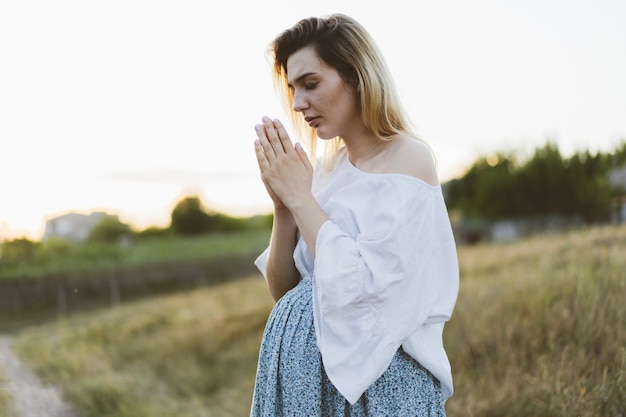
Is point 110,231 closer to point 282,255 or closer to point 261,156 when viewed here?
point 282,255

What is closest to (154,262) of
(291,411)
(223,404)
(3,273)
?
(3,273)

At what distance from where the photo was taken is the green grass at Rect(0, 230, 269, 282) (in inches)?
977

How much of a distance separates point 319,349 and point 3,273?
2579 centimetres

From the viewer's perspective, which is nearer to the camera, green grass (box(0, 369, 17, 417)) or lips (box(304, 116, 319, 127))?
lips (box(304, 116, 319, 127))

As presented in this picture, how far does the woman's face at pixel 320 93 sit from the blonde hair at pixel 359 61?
2 cm

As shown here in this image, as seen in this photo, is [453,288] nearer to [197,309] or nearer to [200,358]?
[200,358]

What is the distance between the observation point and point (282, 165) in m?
1.53

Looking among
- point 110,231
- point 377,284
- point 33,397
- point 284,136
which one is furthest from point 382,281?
point 110,231

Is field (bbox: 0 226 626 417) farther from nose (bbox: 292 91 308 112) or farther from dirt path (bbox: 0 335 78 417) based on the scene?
nose (bbox: 292 91 308 112)

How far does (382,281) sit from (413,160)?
0.34 meters

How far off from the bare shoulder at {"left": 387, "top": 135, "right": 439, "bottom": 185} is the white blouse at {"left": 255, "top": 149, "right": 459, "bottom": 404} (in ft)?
0.11

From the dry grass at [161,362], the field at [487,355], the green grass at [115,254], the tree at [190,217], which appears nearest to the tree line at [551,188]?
the green grass at [115,254]

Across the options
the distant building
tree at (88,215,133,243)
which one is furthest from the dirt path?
tree at (88,215,133,243)

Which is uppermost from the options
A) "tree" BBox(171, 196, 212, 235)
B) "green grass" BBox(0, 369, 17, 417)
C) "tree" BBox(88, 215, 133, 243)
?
"green grass" BBox(0, 369, 17, 417)
